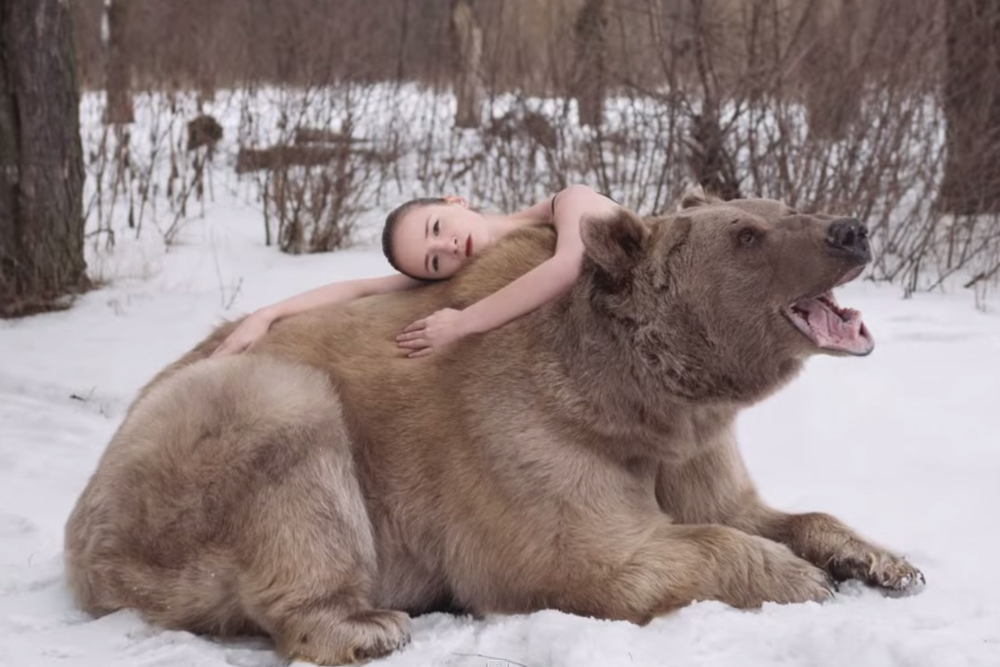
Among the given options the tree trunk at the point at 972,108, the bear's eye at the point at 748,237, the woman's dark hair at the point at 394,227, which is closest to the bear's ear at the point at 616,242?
the bear's eye at the point at 748,237

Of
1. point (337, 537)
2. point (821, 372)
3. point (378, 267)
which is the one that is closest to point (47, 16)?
point (378, 267)

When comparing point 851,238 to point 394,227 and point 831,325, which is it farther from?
point 394,227

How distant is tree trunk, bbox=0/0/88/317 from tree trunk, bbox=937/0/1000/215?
677 cm

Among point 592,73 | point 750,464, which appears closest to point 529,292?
point 750,464

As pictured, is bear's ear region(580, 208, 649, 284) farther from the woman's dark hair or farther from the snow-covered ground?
the snow-covered ground

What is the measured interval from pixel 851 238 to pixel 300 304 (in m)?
1.98

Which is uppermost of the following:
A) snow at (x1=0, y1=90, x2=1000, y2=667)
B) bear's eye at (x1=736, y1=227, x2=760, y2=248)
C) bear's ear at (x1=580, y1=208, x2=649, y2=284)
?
bear's eye at (x1=736, y1=227, x2=760, y2=248)

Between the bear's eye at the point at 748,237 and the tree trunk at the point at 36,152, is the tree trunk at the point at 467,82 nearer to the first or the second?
the tree trunk at the point at 36,152

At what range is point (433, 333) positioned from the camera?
393 cm

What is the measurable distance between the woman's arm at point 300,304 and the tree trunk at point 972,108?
6781 mm

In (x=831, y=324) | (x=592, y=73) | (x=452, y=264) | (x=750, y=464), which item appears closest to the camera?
(x=831, y=324)

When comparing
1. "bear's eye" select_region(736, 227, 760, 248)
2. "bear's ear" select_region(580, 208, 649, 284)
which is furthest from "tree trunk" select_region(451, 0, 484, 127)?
"bear's eye" select_region(736, 227, 760, 248)

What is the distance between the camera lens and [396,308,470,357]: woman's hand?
391 centimetres

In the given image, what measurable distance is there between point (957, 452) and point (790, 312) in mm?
2226
